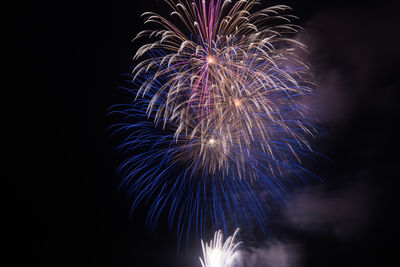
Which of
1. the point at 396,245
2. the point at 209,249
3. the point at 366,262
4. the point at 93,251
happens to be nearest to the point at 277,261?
the point at 366,262

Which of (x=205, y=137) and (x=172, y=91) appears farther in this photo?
(x=205, y=137)

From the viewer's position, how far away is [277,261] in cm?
3788

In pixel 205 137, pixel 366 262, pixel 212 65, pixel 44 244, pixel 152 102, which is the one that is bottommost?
pixel 366 262

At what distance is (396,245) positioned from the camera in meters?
33.7

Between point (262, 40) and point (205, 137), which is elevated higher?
point (262, 40)

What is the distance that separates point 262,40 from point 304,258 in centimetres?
3768

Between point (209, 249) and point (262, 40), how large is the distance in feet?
49.6

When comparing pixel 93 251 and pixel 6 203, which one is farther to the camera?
pixel 93 251

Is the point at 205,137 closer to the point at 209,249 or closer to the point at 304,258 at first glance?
the point at 209,249

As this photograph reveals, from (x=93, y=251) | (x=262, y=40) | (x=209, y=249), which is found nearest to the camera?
(x=262, y=40)

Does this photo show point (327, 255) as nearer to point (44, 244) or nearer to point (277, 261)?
point (277, 261)

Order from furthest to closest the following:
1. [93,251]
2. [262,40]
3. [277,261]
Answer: [93,251] < [277,261] < [262,40]

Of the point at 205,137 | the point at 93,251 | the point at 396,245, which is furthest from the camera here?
the point at 93,251

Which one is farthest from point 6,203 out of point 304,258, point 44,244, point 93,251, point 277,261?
point 304,258
